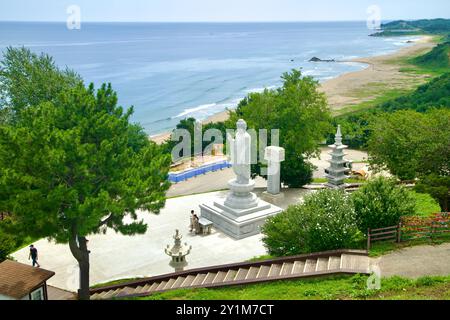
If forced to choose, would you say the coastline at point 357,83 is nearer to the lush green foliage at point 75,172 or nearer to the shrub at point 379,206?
the lush green foliage at point 75,172

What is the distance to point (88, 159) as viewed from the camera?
543 inches

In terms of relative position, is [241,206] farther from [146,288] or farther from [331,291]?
[331,291]

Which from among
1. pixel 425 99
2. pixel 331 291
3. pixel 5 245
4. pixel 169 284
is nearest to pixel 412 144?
pixel 331 291

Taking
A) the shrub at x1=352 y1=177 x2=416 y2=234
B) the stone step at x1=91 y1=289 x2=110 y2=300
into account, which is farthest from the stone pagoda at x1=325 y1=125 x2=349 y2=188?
the stone step at x1=91 y1=289 x2=110 y2=300

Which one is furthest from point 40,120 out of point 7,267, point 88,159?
point 7,267

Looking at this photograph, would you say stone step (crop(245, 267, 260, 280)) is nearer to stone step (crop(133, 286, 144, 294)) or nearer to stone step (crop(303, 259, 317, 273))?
stone step (crop(303, 259, 317, 273))

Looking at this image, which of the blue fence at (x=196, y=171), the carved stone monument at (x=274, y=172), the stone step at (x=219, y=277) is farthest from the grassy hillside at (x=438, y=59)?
the stone step at (x=219, y=277)

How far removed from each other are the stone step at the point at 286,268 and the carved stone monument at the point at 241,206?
551 cm

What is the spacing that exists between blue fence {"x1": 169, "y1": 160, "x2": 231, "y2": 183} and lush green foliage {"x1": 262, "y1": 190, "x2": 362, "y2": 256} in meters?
18.1

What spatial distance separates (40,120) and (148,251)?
8.23 m

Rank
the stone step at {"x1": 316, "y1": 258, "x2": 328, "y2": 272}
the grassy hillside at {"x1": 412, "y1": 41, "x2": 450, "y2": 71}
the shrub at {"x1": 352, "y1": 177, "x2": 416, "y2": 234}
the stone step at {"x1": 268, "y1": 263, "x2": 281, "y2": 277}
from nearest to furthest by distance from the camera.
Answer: the stone step at {"x1": 316, "y1": 258, "x2": 328, "y2": 272} < the stone step at {"x1": 268, "y1": 263, "x2": 281, "y2": 277} < the shrub at {"x1": 352, "y1": 177, "x2": 416, "y2": 234} < the grassy hillside at {"x1": 412, "y1": 41, "x2": 450, "y2": 71}

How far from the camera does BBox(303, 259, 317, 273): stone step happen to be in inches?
568

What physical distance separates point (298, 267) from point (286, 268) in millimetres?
409
